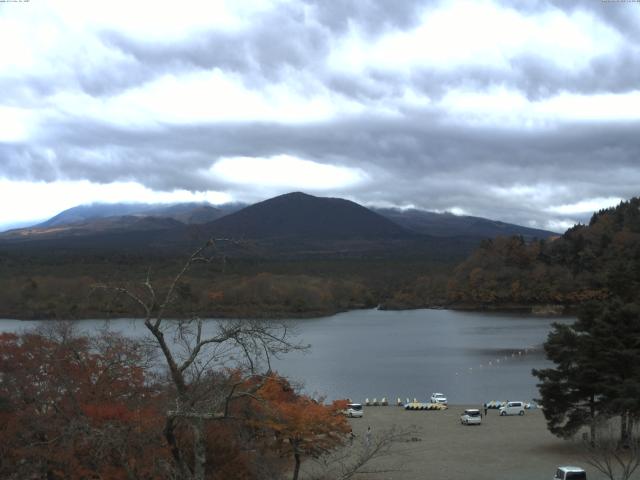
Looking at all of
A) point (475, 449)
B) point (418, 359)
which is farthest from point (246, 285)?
point (475, 449)

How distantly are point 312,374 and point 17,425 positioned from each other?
26.5m

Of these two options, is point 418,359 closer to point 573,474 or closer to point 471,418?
point 471,418

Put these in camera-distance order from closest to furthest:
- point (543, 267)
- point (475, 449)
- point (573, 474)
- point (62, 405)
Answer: point (62, 405) → point (573, 474) → point (475, 449) → point (543, 267)

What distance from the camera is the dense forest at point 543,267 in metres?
82.3

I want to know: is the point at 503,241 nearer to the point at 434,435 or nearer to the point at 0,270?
the point at 0,270

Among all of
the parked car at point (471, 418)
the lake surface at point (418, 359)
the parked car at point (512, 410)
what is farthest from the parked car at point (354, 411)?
the parked car at point (512, 410)

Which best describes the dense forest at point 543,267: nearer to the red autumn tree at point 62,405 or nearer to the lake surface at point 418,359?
the lake surface at point 418,359

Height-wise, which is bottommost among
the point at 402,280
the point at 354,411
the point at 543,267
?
the point at 354,411

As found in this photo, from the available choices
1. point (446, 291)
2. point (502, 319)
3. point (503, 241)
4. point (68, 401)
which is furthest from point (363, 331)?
point (68, 401)

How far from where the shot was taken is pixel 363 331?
61531 mm

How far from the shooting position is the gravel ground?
16.5 meters

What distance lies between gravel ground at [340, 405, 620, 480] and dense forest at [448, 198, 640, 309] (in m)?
57.2

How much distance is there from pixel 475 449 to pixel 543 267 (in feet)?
235

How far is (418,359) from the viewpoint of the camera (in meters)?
43.7
